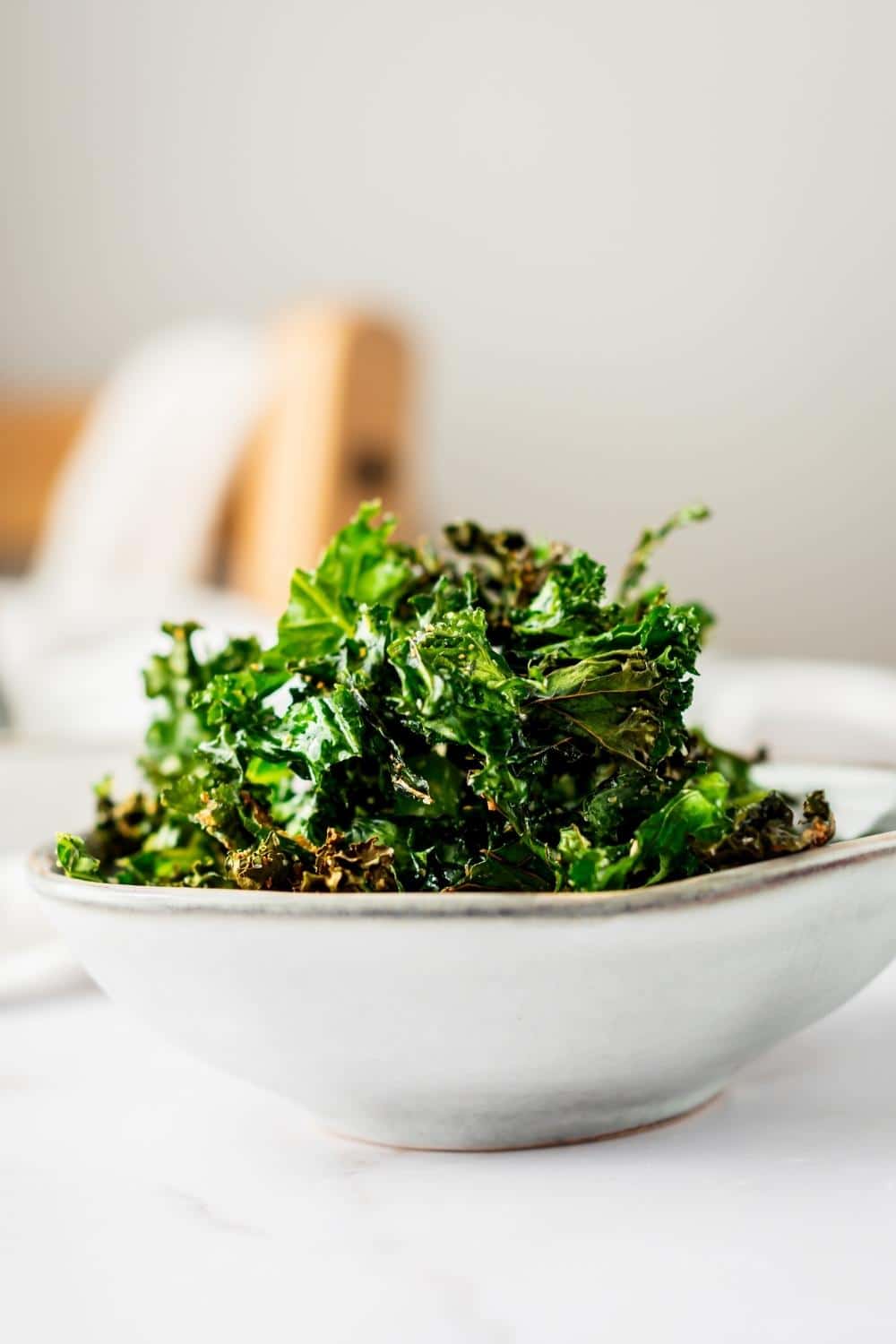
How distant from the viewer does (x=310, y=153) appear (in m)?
3.25

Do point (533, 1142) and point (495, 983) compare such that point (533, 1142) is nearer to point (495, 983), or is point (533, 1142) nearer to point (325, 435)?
point (495, 983)

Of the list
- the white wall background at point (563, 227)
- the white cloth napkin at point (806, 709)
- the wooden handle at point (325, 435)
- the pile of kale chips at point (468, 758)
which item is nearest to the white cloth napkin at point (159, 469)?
the wooden handle at point (325, 435)

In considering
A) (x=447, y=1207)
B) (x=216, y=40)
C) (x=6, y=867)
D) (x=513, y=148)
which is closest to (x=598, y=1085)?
(x=447, y=1207)

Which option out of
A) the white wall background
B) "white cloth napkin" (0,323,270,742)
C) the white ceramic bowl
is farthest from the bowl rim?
the white wall background

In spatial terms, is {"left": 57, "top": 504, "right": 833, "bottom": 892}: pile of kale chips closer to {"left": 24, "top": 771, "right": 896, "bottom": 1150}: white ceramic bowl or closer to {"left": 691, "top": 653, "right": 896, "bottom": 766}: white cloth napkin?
{"left": 24, "top": 771, "right": 896, "bottom": 1150}: white ceramic bowl

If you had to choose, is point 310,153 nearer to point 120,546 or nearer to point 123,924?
point 120,546

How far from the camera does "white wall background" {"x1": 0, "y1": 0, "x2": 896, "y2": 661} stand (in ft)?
10.1

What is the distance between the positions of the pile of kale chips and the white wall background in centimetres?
285

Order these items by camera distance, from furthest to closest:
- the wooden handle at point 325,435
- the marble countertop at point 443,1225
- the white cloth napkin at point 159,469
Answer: the white cloth napkin at point 159,469 < the wooden handle at point 325,435 < the marble countertop at point 443,1225

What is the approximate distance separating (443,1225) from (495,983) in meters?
0.07

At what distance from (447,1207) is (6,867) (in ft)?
1.15

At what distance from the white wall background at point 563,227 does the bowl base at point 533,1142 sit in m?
2.87

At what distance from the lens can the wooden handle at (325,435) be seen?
6.15ft

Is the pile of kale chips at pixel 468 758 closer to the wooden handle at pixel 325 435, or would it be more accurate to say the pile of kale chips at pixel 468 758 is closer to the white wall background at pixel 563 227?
the wooden handle at pixel 325 435
